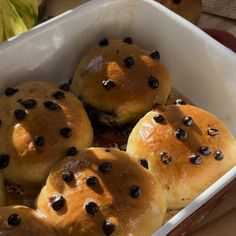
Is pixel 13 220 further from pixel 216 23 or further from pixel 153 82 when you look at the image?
pixel 216 23

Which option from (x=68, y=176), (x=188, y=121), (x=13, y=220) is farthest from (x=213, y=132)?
(x=13, y=220)

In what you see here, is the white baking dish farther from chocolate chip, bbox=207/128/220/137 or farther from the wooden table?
the wooden table

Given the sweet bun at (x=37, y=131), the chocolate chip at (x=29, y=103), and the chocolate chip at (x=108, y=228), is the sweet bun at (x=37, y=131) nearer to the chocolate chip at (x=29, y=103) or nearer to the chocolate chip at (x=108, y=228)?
the chocolate chip at (x=29, y=103)

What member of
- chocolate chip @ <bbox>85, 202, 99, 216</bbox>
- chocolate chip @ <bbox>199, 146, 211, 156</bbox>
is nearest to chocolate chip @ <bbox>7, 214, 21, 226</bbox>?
chocolate chip @ <bbox>85, 202, 99, 216</bbox>

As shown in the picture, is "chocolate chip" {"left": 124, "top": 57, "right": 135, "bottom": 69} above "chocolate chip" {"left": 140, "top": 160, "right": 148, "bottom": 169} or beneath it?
above

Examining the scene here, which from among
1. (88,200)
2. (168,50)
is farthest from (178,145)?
(168,50)

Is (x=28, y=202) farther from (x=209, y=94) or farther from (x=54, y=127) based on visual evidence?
(x=209, y=94)
